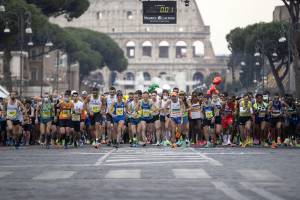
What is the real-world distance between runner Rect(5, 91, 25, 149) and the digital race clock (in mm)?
23595

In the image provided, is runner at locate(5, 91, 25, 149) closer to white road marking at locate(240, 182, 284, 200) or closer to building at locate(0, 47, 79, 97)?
white road marking at locate(240, 182, 284, 200)

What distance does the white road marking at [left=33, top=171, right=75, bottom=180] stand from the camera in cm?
1653

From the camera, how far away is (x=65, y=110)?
31.5 metres

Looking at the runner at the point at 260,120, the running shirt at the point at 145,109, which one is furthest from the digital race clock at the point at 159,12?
the running shirt at the point at 145,109

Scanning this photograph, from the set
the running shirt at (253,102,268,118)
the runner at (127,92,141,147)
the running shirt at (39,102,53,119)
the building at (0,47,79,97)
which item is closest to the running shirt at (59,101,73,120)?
the running shirt at (39,102,53,119)

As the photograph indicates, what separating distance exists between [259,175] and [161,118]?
640 inches

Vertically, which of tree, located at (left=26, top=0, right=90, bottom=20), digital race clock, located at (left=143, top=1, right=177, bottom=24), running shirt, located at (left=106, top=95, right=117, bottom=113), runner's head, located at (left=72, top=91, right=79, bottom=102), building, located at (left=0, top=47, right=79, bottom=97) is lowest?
running shirt, located at (left=106, top=95, right=117, bottom=113)

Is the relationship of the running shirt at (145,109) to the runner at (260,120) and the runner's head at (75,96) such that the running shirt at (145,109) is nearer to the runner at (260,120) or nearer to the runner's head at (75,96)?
the runner's head at (75,96)

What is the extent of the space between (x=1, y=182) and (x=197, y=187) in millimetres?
2854

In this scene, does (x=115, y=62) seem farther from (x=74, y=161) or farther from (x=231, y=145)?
(x=74, y=161)

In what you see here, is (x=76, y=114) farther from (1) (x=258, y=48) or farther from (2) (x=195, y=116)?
(1) (x=258, y=48)

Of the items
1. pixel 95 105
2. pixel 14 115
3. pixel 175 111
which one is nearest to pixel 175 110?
pixel 175 111

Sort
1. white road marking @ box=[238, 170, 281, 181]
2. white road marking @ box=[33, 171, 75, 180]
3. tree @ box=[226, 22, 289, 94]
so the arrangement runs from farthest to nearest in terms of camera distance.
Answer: tree @ box=[226, 22, 289, 94]
white road marking @ box=[33, 171, 75, 180]
white road marking @ box=[238, 170, 281, 181]

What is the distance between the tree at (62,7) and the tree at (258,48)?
13091 millimetres
